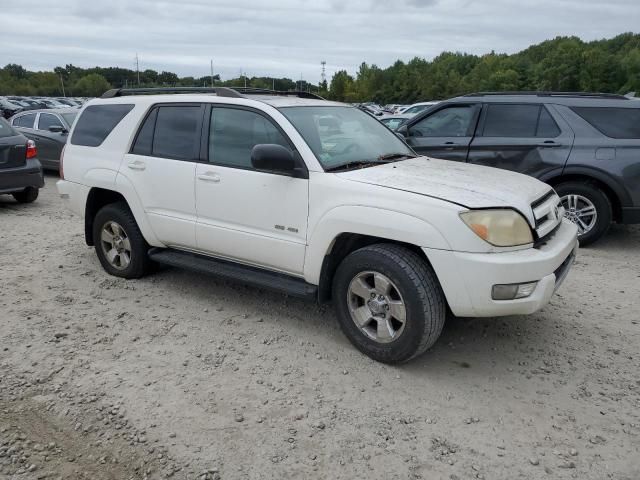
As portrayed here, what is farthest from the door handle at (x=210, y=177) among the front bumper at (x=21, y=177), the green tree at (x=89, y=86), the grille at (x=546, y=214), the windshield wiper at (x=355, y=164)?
the green tree at (x=89, y=86)

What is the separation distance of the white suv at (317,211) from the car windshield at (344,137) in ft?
0.06

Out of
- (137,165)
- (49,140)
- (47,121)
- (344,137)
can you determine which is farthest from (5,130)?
(344,137)

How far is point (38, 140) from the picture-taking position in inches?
464

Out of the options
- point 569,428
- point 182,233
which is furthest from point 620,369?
point 182,233

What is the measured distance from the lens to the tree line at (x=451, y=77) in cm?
7606

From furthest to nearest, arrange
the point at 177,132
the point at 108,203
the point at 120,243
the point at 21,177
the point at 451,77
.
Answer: the point at 451,77 < the point at 21,177 < the point at 108,203 < the point at 120,243 < the point at 177,132

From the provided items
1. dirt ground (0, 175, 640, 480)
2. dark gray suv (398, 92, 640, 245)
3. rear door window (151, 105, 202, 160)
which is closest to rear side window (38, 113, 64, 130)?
dirt ground (0, 175, 640, 480)

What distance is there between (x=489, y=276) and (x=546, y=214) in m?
0.87

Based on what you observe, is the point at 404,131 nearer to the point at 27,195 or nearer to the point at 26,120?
the point at 27,195

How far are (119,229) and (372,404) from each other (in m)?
3.14

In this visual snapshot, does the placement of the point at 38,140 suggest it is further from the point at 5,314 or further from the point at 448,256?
the point at 448,256

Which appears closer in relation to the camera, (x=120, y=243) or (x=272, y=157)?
(x=272, y=157)

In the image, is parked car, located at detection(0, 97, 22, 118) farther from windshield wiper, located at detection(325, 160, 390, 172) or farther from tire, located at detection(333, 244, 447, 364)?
tire, located at detection(333, 244, 447, 364)

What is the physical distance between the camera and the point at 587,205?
6.60 metres
